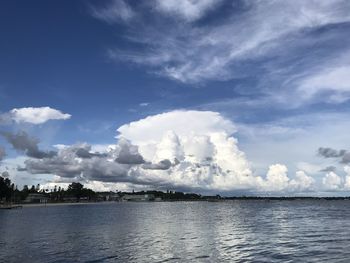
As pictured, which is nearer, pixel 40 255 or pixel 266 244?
pixel 40 255

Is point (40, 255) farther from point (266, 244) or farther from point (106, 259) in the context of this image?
point (266, 244)

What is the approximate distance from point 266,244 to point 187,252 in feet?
43.8

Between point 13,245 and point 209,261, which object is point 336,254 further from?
point 13,245

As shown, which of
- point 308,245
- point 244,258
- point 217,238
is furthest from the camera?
point 217,238

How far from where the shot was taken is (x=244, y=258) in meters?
49.0

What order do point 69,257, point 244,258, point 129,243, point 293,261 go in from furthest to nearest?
point 129,243 < point 69,257 < point 244,258 < point 293,261

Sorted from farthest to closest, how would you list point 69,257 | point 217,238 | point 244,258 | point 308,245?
point 217,238, point 308,245, point 69,257, point 244,258

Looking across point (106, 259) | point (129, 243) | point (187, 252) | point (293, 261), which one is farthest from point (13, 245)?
point (293, 261)

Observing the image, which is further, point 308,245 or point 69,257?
point 308,245

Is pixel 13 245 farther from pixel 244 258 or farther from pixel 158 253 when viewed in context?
pixel 244 258

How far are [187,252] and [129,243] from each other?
1460 centimetres

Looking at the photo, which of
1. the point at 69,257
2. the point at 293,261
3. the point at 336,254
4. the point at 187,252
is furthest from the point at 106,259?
the point at 336,254

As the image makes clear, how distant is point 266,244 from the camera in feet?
202

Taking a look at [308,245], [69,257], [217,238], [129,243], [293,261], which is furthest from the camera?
[217,238]
